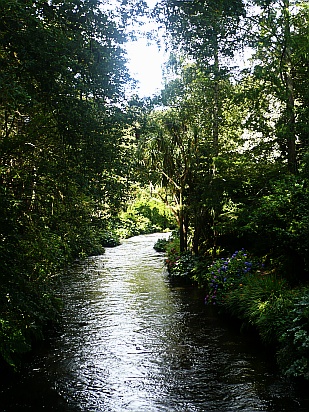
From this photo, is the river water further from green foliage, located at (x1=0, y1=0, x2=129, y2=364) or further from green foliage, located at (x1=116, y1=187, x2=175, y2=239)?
green foliage, located at (x1=116, y1=187, x2=175, y2=239)

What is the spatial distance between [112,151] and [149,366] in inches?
144

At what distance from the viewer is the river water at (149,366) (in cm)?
559

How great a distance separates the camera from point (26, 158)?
7078 millimetres

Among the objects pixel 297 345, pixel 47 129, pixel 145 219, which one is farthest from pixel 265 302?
pixel 145 219

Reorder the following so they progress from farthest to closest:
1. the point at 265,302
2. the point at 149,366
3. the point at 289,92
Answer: the point at 289,92 → the point at 265,302 → the point at 149,366

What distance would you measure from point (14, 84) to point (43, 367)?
475 cm

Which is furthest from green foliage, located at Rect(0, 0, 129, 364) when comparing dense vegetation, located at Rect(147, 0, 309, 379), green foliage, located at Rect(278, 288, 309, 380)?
green foliage, located at Rect(278, 288, 309, 380)

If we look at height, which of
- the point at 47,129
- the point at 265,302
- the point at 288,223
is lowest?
the point at 265,302

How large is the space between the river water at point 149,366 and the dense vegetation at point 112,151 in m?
0.49

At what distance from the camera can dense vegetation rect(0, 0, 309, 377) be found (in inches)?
217

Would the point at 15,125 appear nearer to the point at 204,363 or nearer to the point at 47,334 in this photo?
the point at 47,334

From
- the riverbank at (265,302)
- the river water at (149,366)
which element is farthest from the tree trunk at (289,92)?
the river water at (149,366)

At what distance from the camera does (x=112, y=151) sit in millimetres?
6551

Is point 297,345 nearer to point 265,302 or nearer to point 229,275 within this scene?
point 265,302
